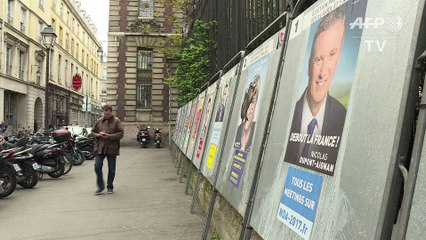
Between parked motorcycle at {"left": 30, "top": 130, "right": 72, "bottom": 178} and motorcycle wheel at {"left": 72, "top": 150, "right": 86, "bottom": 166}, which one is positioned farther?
motorcycle wheel at {"left": 72, "top": 150, "right": 86, "bottom": 166}

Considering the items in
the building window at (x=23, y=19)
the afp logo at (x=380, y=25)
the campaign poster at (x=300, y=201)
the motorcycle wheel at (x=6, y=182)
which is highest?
the building window at (x=23, y=19)

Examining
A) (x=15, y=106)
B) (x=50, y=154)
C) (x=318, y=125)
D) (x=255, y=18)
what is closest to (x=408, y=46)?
(x=318, y=125)

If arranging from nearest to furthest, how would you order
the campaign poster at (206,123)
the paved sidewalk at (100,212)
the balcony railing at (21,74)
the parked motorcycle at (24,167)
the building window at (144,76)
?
1. the paved sidewalk at (100,212)
2. the campaign poster at (206,123)
3. the parked motorcycle at (24,167)
4. the building window at (144,76)
5. the balcony railing at (21,74)

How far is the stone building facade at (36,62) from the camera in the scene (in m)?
31.9

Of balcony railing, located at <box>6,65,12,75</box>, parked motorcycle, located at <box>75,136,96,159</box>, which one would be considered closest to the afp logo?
parked motorcycle, located at <box>75,136,96,159</box>

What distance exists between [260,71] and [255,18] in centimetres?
164

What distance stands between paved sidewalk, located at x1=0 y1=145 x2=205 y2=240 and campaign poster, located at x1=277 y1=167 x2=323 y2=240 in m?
3.04

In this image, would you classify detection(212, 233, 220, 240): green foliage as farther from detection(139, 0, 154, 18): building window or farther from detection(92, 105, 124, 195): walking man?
detection(139, 0, 154, 18): building window

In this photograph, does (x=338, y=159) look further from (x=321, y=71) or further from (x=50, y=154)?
(x=50, y=154)

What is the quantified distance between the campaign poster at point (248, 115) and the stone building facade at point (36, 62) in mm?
26366

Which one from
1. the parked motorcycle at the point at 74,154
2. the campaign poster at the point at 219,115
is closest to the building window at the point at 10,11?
the parked motorcycle at the point at 74,154

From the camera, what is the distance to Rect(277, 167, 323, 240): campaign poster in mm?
2107

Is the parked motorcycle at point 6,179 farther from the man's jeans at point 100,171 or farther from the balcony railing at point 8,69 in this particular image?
the balcony railing at point 8,69

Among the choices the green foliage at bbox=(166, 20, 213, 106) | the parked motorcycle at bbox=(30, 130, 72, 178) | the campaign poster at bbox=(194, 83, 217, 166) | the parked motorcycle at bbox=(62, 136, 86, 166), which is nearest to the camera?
the campaign poster at bbox=(194, 83, 217, 166)
